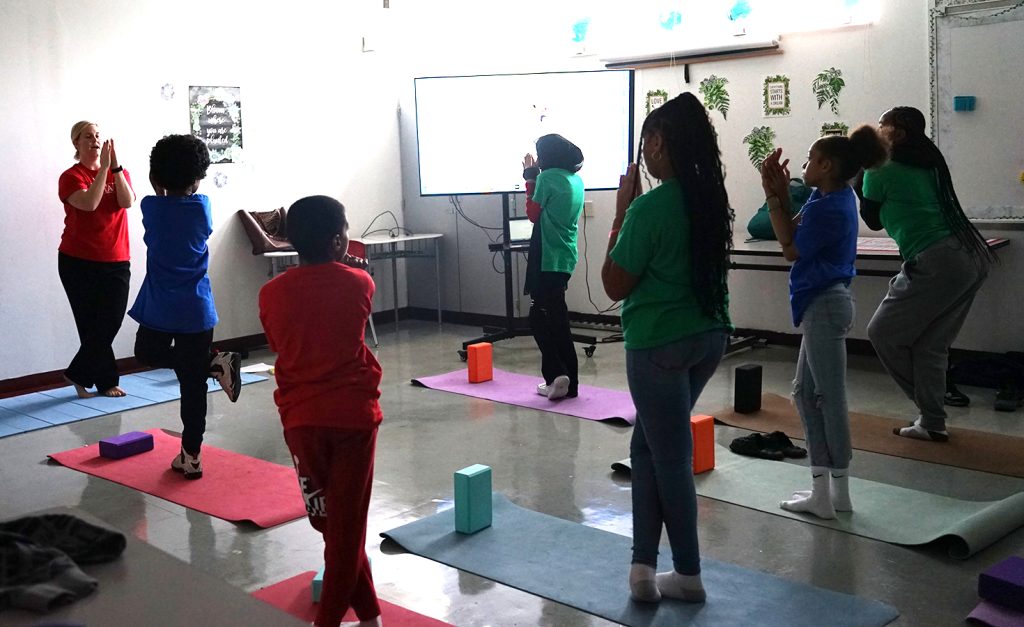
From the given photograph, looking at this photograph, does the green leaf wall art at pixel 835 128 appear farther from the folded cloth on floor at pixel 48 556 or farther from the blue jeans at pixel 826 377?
the folded cloth on floor at pixel 48 556

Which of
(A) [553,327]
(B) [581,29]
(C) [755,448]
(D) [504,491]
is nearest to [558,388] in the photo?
(A) [553,327]

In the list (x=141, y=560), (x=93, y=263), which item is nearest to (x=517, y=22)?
(x=93, y=263)

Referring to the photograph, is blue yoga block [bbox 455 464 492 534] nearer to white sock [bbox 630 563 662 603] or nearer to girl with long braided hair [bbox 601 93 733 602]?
white sock [bbox 630 563 662 603]

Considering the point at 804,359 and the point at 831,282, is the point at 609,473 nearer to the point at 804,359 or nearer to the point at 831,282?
the point at 804,359

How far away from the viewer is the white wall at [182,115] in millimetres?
6180

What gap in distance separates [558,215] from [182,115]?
3.02m

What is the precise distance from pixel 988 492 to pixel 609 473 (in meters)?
1.50

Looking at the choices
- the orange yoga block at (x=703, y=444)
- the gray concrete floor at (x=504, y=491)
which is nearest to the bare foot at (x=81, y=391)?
the gray concrete floor at (x=504, y=491)

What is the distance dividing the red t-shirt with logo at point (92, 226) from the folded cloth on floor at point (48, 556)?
4.40 m

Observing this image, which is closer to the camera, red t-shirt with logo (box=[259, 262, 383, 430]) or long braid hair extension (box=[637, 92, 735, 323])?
red t-shirt with logo (box=[259, 262, 383, 430])

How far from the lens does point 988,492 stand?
13.1 ft

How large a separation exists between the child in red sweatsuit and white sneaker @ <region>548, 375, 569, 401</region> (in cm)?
307

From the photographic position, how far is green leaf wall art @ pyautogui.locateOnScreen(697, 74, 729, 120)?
7004 mm

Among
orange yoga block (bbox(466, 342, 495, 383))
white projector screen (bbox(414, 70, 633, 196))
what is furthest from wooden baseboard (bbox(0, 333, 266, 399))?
white projector screen (bbox(414, 70, 633, 196))
